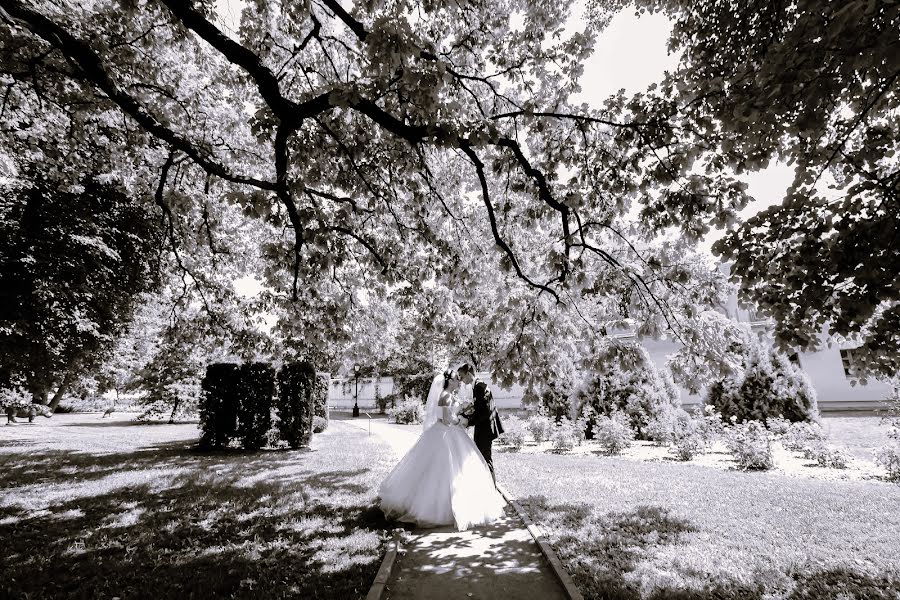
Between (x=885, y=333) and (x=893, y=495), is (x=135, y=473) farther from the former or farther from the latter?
(x=893, y=495)

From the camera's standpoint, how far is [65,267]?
10430 mm

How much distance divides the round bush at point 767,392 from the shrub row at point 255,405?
49.8ft

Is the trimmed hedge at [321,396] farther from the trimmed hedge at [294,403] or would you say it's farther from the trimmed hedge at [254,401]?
the trimmed hedge at [254,401]

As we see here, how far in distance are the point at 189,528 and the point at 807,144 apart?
963cm

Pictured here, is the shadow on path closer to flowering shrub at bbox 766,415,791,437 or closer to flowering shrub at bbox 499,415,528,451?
flowering shrub at bbox 499,415,528,451

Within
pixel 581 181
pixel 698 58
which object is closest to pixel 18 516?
pixel 581 181

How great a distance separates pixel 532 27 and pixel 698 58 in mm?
2640

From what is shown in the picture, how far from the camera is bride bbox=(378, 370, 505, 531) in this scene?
6633 mm

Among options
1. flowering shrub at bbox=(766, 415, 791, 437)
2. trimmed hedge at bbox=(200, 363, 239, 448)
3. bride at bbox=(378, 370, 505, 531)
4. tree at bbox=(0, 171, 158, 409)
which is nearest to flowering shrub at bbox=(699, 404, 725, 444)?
flowering shrub at bbox=(766, 415, 791, 437)

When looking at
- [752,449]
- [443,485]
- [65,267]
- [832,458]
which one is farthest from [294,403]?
[832,458]

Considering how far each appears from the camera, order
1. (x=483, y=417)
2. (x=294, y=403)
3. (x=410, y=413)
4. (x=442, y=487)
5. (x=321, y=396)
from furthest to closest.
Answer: (x=410, y=413), (x=321, y=396), (x=294, y=403), (x=483, y=417), (x=442, y=487)

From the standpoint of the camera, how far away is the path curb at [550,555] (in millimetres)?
4375

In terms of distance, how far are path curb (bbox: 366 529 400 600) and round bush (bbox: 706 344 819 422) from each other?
13.6 metres

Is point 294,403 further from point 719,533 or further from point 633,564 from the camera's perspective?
point 719,533
